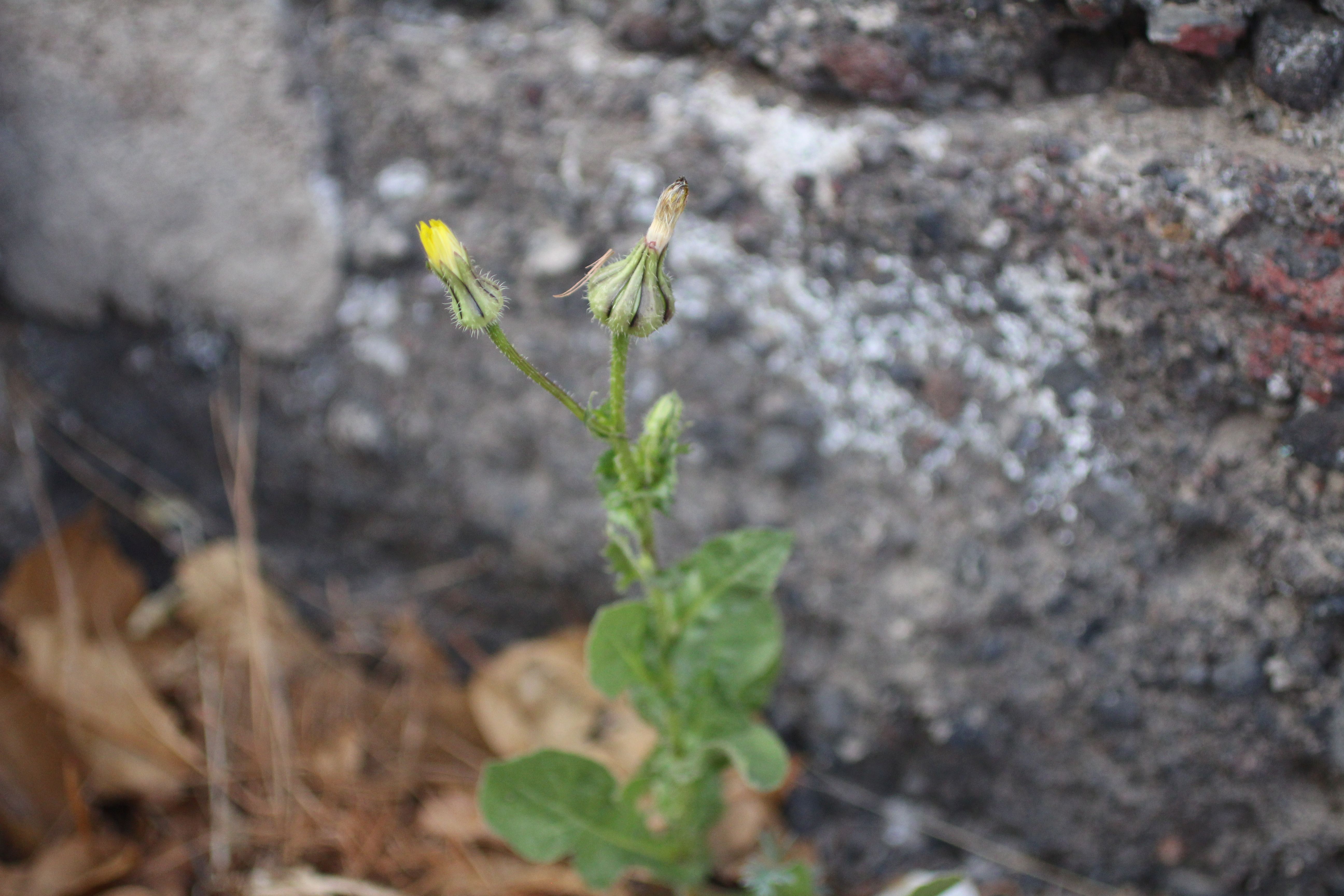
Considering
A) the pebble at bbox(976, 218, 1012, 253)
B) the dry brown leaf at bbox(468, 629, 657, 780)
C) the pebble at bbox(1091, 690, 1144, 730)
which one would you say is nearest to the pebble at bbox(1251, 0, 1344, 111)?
the pebble at bbox(976, 218, 1012, 253)

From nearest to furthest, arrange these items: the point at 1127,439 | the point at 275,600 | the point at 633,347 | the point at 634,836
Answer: the point at 1127,439 < the point at 634,836 < the point at 633,347 < the point at 275,600

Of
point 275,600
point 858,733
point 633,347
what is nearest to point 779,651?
Result: point 858,733

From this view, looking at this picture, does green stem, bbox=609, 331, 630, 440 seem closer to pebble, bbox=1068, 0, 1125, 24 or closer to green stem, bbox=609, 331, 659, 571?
green stem, bbox=609, 331, 659, 571

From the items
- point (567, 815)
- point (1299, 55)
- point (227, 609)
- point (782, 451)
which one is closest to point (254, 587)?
point (227, 609)

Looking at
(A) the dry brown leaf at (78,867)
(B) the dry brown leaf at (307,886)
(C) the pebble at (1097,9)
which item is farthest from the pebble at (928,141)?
(A) the dry brown leaf at (78,867)

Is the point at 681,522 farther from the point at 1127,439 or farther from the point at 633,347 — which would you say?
the point at 1127,439

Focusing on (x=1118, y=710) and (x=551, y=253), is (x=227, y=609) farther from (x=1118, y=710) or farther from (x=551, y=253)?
(x=1118, y=710)
